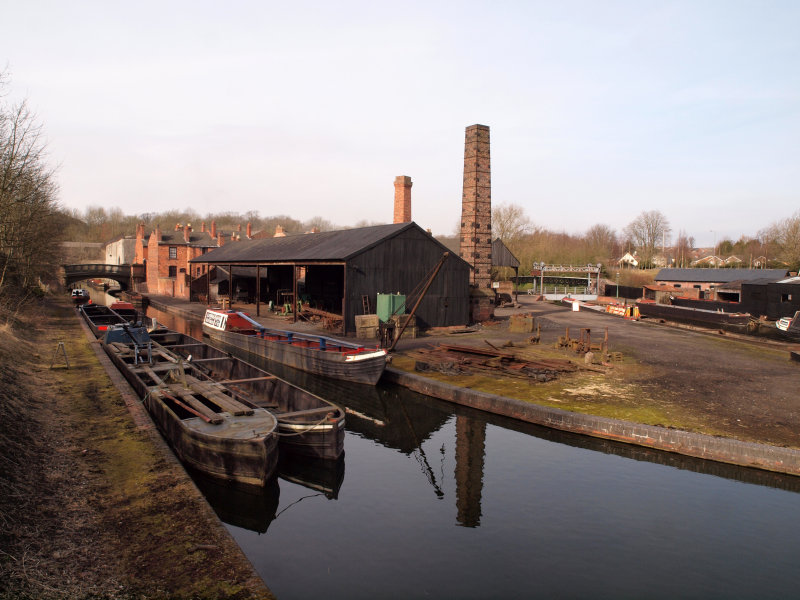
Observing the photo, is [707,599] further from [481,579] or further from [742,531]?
[481,579]

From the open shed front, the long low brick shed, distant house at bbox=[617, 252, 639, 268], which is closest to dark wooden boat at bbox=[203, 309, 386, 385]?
the long low brick shed

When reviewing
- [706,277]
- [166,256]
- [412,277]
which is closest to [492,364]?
[412,277]

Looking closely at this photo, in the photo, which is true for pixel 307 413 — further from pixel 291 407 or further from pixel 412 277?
pixel 412 277

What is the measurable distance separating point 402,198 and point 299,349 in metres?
19.0

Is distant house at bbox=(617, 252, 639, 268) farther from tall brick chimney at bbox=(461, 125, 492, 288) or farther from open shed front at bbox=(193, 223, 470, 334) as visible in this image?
open shed front at bbox=(193, 223, 470, 334)

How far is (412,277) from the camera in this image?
26.5 metres

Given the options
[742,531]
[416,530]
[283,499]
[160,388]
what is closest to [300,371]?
[160,388]

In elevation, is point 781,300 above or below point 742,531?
above

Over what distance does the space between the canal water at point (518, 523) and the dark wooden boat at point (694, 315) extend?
2342 cm

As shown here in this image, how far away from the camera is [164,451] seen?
9.05m

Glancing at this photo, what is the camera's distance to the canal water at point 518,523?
6.95 meters

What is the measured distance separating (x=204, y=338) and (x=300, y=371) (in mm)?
11174

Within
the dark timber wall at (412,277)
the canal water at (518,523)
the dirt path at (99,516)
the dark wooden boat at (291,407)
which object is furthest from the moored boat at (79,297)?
the canal water at (518,523)

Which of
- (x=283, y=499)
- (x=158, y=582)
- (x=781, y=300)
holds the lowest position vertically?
(x=283, y=499)
